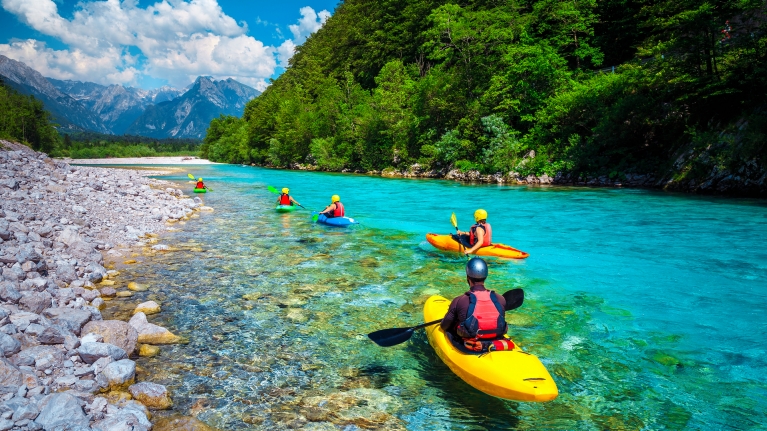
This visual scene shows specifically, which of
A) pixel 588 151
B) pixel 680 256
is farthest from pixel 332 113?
pixel 680 256

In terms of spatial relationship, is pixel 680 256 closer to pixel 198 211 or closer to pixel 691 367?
pixel 691 367

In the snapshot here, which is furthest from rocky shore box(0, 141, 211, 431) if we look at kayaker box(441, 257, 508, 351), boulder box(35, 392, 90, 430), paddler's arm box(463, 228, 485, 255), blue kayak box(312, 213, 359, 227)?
paddler's arm box(463, 228, 485, 255)

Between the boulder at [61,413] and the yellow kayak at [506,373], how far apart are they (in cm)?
339

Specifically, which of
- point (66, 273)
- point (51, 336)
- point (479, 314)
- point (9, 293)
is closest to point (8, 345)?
point (51, 336)

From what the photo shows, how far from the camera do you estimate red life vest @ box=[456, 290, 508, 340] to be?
4.36m

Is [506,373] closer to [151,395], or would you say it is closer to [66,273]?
[151,395]

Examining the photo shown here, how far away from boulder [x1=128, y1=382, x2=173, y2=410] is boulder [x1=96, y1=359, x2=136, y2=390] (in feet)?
0.53

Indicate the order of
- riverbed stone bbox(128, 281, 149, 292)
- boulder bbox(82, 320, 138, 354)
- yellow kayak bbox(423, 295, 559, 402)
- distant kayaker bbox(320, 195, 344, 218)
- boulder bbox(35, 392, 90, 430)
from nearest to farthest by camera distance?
boulder bbox(35, 392, 90, 430)
yellow kayak bbox(423, 295, 559, 402)
boulder bbox(82, 320, 138, 354)
riverbed stone bbox(128, 281, 149, 292)
distant kayaker bbox(320, 195, 344, 218)

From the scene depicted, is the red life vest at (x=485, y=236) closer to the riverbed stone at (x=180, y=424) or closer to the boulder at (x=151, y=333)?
the boulder at (x=151, y=333)

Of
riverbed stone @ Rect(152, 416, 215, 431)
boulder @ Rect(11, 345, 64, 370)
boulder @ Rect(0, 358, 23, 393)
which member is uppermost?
boulder @ Rect(0, 358, 23, 393)

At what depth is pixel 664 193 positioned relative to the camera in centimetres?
1945

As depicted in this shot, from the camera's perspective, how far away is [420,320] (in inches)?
246

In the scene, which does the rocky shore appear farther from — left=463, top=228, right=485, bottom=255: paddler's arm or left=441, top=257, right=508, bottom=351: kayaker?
left=463, top=228, right=485, bottom=255: paddler's arm

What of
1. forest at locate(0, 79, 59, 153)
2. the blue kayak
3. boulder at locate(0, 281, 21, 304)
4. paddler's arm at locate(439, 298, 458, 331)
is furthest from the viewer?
forest at locate(0, 79, 59, 153)
